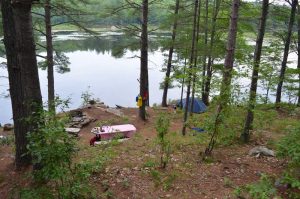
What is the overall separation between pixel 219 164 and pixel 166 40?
40.3 ft

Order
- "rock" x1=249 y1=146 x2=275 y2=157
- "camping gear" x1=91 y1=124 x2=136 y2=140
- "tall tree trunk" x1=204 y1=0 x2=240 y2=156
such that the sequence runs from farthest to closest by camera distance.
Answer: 1. "camping gear" x1=91 y1=124 x2=136 y2=140
2. "rock" x1=249 y1=146 x2=275 y2=157
3. "tall tree trunk" x1=204 y1=0 x2=240 y2=156

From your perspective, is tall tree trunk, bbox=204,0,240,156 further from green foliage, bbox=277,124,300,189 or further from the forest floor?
green foliage, bbox=277,124,300,189

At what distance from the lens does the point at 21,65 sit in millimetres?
5566

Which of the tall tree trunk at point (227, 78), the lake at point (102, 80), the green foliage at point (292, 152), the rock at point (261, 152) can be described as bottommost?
the lake at point (102, 80)

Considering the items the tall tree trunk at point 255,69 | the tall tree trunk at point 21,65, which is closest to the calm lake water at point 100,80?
the tall tree trunk at point 255,69

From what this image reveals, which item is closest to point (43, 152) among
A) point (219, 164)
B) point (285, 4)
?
point (219, 164)

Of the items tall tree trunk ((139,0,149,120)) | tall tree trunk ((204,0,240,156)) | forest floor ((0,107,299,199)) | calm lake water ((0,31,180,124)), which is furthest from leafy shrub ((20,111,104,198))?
calm lake water ((0,31,180,124))

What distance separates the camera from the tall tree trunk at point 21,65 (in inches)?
207

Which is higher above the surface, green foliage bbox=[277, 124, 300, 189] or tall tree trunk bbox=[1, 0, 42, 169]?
tall tree trunk bbox=[1, 0, 42, 169]

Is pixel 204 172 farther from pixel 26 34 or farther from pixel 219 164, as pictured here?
pixel 26 34

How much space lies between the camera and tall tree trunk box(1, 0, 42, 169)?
5254 mm

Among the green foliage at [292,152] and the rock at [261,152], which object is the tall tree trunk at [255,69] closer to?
the rock at [261,152]

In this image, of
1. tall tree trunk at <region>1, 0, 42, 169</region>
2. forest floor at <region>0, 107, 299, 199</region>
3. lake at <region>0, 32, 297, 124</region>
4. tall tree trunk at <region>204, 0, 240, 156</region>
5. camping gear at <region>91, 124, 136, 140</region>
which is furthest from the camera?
lake at <region>0, 32, 297, 124</region>

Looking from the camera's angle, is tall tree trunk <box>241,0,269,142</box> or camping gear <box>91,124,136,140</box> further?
camping gear <box>91,124,136,140</box>
